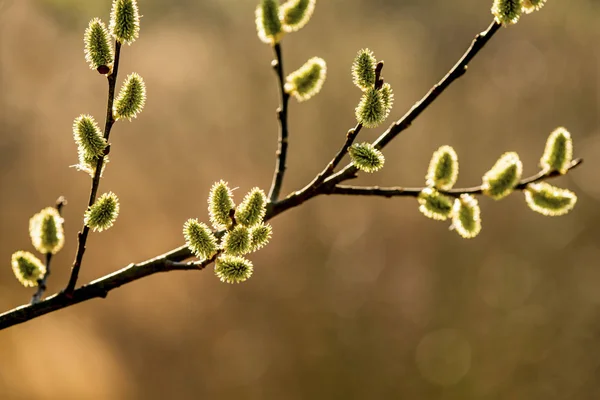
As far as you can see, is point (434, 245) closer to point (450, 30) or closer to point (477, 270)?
point (477, 270)

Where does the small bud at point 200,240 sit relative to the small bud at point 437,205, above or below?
below

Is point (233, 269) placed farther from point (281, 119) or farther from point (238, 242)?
point (281, 119)

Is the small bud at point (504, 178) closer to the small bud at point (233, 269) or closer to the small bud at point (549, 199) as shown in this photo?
the small bud at point (549, 199)

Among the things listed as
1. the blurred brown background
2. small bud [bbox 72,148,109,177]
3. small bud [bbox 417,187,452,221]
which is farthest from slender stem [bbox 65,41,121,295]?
the blurred brown background

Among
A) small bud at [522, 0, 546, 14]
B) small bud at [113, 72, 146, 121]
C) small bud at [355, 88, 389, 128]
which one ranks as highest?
small bud at [522, 0, 546, 14]

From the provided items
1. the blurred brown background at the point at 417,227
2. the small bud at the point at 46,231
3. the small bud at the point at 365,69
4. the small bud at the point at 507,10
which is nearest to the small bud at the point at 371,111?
the small bud at the point at 365,69

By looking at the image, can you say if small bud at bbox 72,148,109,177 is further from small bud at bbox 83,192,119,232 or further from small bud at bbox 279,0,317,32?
small bud at bbox 279,0,317,32

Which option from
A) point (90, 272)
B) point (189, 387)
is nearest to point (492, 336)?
point (189, 387)
